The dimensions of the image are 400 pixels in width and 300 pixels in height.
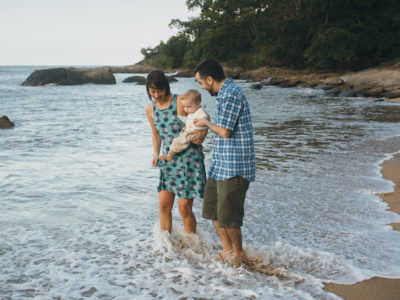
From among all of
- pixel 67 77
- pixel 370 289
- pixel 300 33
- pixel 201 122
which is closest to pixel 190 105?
pixel 201 122

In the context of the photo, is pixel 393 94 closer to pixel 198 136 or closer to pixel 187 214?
pixel 187 214

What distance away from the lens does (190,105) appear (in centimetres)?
329

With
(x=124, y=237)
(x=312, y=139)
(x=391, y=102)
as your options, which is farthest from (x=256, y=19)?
(x=124, y=237)

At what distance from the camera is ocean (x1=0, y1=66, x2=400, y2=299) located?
10.7 feet

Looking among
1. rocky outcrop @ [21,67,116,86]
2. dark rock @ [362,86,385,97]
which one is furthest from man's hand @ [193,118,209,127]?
rocky outcrop @ [21,67,116,86]

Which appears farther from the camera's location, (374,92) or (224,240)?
(374,92)

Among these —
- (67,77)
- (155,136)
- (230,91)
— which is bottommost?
(155,136)

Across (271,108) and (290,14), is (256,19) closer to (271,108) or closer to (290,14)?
(290,14)

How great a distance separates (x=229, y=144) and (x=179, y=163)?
2.15 ft

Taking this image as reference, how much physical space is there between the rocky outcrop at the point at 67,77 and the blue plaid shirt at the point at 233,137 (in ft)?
132

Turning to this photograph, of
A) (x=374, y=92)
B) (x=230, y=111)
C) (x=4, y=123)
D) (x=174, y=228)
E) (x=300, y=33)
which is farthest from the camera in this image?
(x=300, y=33)

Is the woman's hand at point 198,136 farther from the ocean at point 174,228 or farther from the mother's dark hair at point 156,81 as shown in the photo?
the ocean at point 174,228

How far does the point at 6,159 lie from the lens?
8.19 metres

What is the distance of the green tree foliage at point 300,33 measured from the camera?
1533 inches
